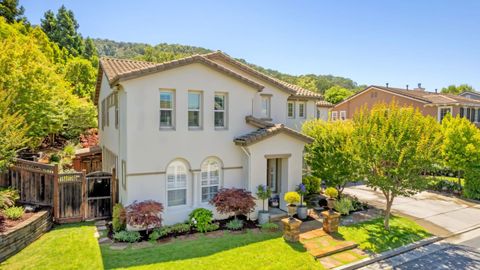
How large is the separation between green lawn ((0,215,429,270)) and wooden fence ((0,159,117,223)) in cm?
84

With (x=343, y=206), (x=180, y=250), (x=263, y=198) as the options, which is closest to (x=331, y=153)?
(x=343, y=206)

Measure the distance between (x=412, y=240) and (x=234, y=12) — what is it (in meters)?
15.4

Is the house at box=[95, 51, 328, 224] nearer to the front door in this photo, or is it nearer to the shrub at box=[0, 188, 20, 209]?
the front door

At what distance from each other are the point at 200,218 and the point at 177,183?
6.47 ft

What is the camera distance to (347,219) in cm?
1492

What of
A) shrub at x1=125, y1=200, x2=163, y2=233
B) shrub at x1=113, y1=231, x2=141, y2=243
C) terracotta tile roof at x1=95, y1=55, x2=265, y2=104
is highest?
terracotta tile roof at x1=95, y1=55, x2=265, y2=104

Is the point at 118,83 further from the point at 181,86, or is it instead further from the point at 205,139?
the point at 205,139

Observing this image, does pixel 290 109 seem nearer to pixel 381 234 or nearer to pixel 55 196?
pixel 381 234

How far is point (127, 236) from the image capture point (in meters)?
11.4

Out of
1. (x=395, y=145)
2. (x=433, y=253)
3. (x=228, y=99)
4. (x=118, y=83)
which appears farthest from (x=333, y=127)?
(x=118, y=83)

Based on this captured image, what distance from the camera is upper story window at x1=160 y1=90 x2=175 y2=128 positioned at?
511 inches

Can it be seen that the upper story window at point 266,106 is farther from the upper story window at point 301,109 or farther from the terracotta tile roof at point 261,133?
the terracotta tile roof at point 261,133

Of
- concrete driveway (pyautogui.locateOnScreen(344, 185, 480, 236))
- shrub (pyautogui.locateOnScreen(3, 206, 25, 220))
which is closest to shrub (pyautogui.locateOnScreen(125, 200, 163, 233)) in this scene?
shrub (pyautogui.locateOnScreen(3, 206, 25, 220))

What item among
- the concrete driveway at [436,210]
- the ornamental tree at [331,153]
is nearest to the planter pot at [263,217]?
the ornamental tree at [331,153]
